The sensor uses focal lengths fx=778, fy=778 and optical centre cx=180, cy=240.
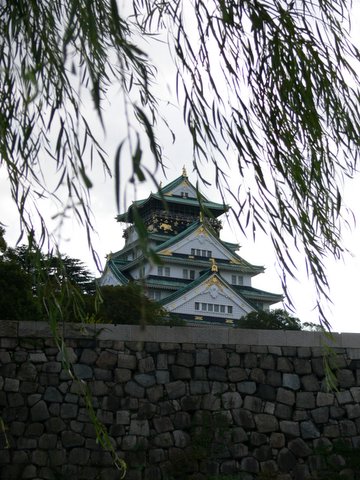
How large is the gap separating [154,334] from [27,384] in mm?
1087

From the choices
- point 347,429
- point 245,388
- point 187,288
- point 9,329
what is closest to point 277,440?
point 245,388

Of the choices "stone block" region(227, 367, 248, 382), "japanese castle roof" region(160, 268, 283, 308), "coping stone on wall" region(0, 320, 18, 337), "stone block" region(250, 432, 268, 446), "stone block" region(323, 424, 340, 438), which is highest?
"japanese castle roof" region(160, 268, 283, 308)

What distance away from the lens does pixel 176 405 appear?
20.6 feet

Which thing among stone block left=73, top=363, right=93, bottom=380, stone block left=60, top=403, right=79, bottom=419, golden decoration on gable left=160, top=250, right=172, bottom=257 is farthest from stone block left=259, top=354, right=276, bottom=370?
golden decoration on gable left=160, top=250, right=172, bottom=257

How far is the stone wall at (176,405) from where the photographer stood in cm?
609

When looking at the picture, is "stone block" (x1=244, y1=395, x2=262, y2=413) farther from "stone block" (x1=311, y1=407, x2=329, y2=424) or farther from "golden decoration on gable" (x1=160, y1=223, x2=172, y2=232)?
"golden decoration on gable" (x1=160, y1=223, x2=172, y2=232)

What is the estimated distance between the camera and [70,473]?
19.7 ft

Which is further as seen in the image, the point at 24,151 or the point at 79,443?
the point at 79,443

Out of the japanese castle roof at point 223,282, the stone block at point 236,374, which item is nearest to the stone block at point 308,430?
the stone block at point 236,374

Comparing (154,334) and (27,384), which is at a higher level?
(154,334)

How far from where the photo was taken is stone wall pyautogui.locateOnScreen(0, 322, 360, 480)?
20.0 feet

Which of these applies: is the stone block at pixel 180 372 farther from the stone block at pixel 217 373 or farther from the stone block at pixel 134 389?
the stone block at pixel 134 389

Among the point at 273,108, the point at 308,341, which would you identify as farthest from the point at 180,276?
the point at 273,108

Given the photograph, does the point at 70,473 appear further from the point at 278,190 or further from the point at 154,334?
the point at 278,190
